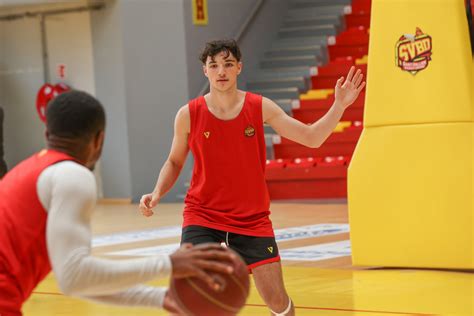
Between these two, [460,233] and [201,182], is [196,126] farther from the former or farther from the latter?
[460,233]

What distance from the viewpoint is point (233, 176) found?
5316 mm

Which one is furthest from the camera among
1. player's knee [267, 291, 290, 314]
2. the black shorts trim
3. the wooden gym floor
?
the wooden gym floor

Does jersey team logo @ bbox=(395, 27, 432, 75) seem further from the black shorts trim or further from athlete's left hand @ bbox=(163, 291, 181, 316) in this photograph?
athlete's left hand @ bbox=(163, 291, 181, 316)

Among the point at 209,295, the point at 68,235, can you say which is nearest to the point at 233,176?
the point at 209,295

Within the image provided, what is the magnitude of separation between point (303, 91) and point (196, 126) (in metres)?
12.6

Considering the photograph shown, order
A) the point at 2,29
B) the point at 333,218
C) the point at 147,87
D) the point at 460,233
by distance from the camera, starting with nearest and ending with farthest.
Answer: the point at 460,233
the point at 333,218
the point at 147,87
the point at 2,29

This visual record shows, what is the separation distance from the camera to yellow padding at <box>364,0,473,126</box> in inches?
307

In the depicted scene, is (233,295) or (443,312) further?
(443,312)

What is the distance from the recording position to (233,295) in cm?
309

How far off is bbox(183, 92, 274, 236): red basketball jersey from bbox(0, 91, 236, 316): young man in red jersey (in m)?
2.22

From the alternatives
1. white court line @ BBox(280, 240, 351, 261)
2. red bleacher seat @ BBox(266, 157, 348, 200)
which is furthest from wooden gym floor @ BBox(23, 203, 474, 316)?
red bleacher seat @ BBox(266, 157, 348, 200)

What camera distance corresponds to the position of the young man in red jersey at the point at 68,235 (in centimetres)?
278

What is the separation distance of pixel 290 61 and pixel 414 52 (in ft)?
35.1

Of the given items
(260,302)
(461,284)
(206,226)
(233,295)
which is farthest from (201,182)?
(461,284)
